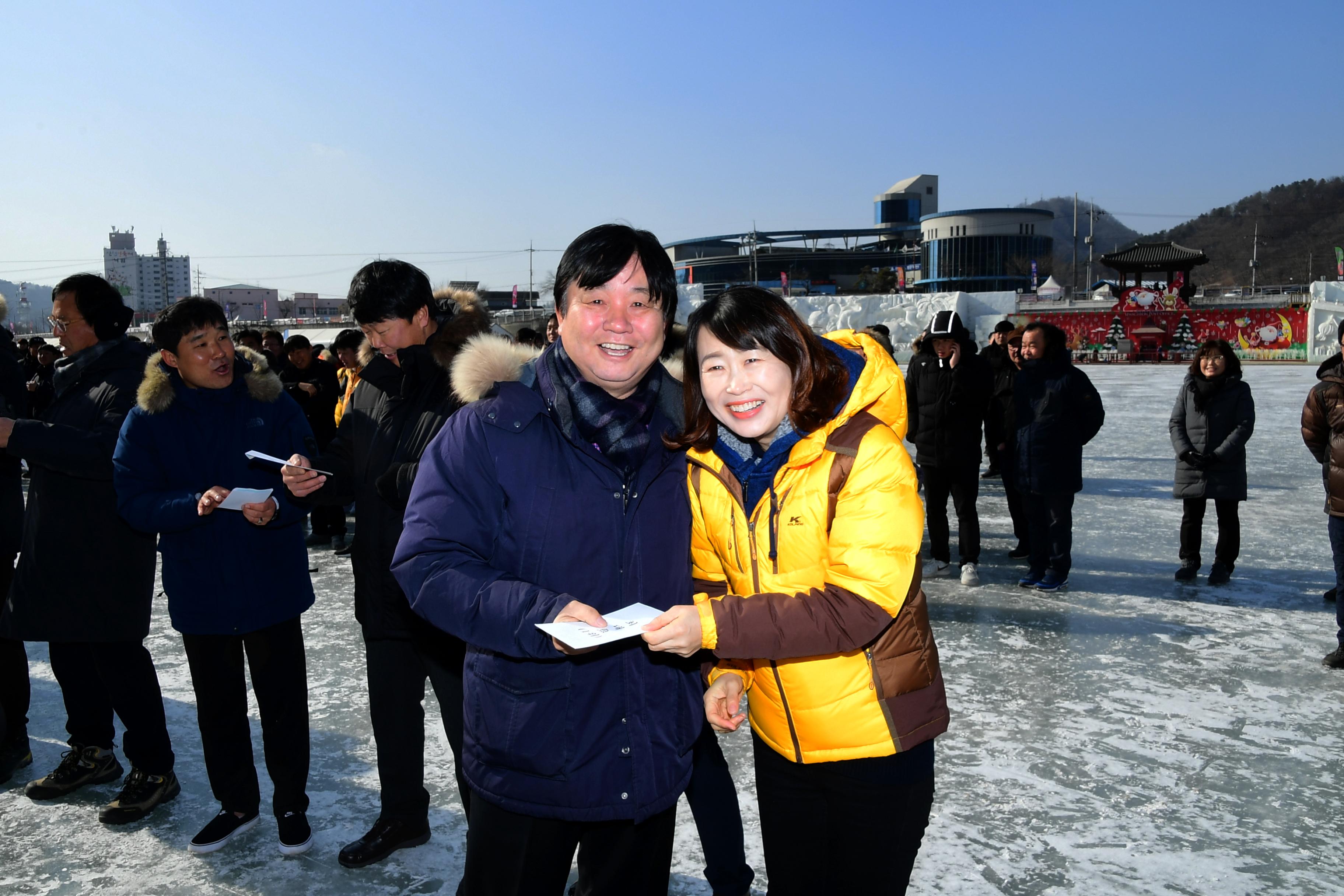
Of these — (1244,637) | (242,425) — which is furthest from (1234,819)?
(242,425)

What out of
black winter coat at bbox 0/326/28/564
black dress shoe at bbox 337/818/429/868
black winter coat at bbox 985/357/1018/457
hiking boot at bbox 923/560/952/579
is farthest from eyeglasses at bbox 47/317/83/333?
black winter coat at bbox 985/357/1018/457

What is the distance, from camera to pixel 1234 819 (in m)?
2.80

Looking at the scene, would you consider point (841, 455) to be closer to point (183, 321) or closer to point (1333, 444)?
point (183, 321)

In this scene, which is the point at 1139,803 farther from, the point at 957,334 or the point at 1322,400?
the point at 957,334

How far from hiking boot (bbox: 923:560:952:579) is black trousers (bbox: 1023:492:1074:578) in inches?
22.2

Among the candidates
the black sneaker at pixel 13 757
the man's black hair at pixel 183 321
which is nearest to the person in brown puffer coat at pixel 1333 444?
the man's black hair at pixel 183 321

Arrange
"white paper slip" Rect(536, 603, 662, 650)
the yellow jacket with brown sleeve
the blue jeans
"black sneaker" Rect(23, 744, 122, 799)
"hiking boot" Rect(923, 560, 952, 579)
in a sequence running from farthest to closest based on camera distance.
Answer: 1. "hiking boot" Rect(923, 560, 952, 579)
2. the blue jeans
3. "black sneaker" Rect(23, 744, 122, 799)
4. the yellow jacket with brown sleeve
5. "white paper slip" Rect(536, 603, 662, 650)

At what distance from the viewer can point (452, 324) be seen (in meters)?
2.50

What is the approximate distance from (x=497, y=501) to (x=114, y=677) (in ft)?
7.29

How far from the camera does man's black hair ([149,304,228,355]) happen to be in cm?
264

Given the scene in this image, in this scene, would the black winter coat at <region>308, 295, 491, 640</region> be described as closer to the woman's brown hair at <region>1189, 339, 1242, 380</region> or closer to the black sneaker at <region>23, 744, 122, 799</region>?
the black sneaker at <region>23, 744, 122, 799</region>

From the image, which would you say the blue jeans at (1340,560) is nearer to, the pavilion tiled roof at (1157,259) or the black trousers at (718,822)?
the black trousers at (718,822)

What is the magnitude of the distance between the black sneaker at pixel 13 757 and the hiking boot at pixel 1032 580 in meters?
5.29

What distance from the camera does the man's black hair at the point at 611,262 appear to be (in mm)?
1597
